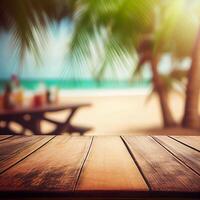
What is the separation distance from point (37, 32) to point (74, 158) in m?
1.49

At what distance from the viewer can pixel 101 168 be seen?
3.32ft

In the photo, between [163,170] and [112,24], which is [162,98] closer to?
[112,24]

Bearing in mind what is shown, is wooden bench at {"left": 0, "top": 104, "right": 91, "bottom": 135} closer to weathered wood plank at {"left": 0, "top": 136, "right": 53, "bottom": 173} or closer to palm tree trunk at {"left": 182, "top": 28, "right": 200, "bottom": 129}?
weathered wood plank at {"left": 0, "top": 136, "right": 53, "bottom": 173}

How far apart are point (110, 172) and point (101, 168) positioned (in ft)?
0.16

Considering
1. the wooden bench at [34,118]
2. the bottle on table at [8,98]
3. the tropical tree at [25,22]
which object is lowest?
the wooden bench at [34,118]

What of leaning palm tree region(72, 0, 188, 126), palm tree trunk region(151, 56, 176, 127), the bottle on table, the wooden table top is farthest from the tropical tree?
palm tree trunk region(151, 56, 176, 127)

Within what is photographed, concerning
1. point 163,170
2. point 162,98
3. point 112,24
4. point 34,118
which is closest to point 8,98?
point 34,118

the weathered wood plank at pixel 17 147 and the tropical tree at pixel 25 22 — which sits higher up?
the tropical tree at pixel 25 22

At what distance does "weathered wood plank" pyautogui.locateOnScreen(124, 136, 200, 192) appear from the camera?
0.83 m

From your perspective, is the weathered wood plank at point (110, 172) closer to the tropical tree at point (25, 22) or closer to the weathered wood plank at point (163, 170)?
the weathered wood plank at point (163, 170)

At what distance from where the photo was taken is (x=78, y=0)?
3482 mm

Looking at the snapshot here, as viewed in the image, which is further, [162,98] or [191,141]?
[162,98]

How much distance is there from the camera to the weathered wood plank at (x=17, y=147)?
3.60 ft

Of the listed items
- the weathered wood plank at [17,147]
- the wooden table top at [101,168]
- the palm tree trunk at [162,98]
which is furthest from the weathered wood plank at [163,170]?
the palm tree trunk at [162,98]
